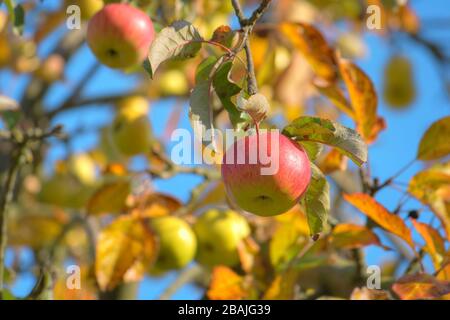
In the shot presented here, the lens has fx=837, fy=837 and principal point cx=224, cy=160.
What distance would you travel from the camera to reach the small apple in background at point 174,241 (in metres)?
1.78

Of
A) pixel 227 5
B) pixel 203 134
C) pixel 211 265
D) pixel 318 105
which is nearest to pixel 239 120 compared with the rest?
pixel 203 134

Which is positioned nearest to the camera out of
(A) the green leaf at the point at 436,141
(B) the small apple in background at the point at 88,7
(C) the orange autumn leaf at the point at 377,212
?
(C) the orange autumn leaf at the point at 377,212

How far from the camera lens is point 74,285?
1.42m

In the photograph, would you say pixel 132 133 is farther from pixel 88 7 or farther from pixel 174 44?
pixel 174 44

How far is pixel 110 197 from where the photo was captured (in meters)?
1.79

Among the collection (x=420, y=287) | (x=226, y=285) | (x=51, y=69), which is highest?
(x=51, y=69)

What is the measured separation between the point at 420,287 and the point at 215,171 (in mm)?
801

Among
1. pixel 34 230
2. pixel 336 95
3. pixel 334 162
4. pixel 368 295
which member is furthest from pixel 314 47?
pixel 34 230

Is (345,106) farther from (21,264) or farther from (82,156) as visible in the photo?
(21,264)

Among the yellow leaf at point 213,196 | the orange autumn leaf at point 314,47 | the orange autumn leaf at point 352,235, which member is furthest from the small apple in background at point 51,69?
the orange autumn leaf at point 352,235

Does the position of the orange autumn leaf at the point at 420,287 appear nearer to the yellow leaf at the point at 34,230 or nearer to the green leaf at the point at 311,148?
the green leaf at the point at 311,148

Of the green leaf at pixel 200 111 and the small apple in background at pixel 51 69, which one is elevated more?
the small apple in background at pixel 51 69

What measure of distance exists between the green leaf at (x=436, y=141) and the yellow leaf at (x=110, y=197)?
0.64 meters

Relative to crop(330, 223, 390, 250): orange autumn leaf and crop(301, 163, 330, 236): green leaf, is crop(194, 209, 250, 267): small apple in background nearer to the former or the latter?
crop(330, 223, 390, 250): orange autumn leaf
